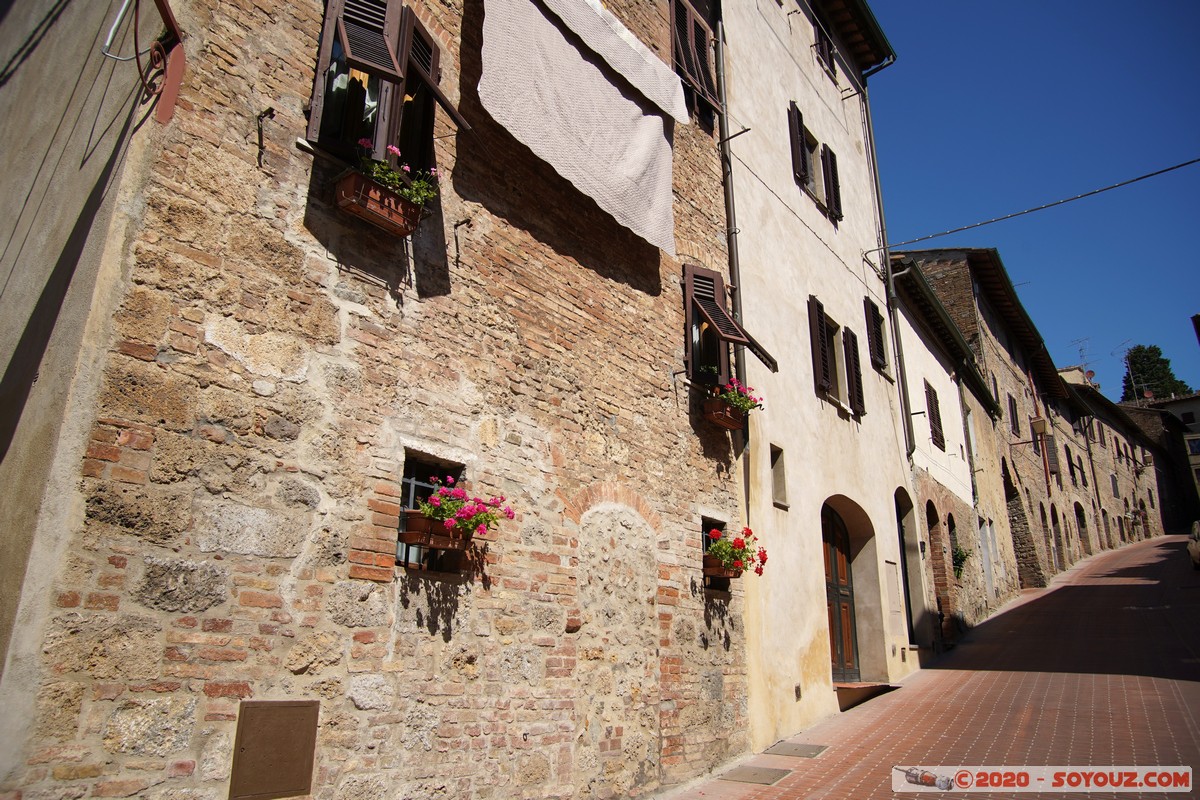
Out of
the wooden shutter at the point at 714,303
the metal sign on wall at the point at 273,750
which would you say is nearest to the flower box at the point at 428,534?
the metal sign on wall at the point at 273,750

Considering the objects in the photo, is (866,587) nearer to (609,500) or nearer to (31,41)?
(609,500)

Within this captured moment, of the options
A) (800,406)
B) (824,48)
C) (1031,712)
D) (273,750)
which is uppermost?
(824,48)

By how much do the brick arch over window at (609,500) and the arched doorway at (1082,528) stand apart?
3334 cm

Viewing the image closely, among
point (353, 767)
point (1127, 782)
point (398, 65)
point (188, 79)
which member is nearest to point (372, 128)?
point (398, 65)

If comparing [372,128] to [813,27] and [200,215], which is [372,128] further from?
[813,27]

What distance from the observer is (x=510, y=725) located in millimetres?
5605

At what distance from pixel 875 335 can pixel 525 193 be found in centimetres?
948

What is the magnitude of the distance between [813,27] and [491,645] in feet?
44.9

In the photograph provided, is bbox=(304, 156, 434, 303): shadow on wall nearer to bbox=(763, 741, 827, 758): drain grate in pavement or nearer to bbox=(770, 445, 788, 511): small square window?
bbox=(770, 445, 788, 511): small square window

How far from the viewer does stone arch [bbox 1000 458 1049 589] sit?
24953 millimetres

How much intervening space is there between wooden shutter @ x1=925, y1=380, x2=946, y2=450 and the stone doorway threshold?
7.58m

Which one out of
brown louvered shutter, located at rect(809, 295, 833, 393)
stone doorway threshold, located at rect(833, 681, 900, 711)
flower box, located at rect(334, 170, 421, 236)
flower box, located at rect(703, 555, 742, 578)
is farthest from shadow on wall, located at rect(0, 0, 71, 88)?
stone doorway threshold, located at rect(833, 681, 900, 711)

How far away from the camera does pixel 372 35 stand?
5492 mm

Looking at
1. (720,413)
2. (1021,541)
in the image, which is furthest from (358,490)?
(1021,541)
